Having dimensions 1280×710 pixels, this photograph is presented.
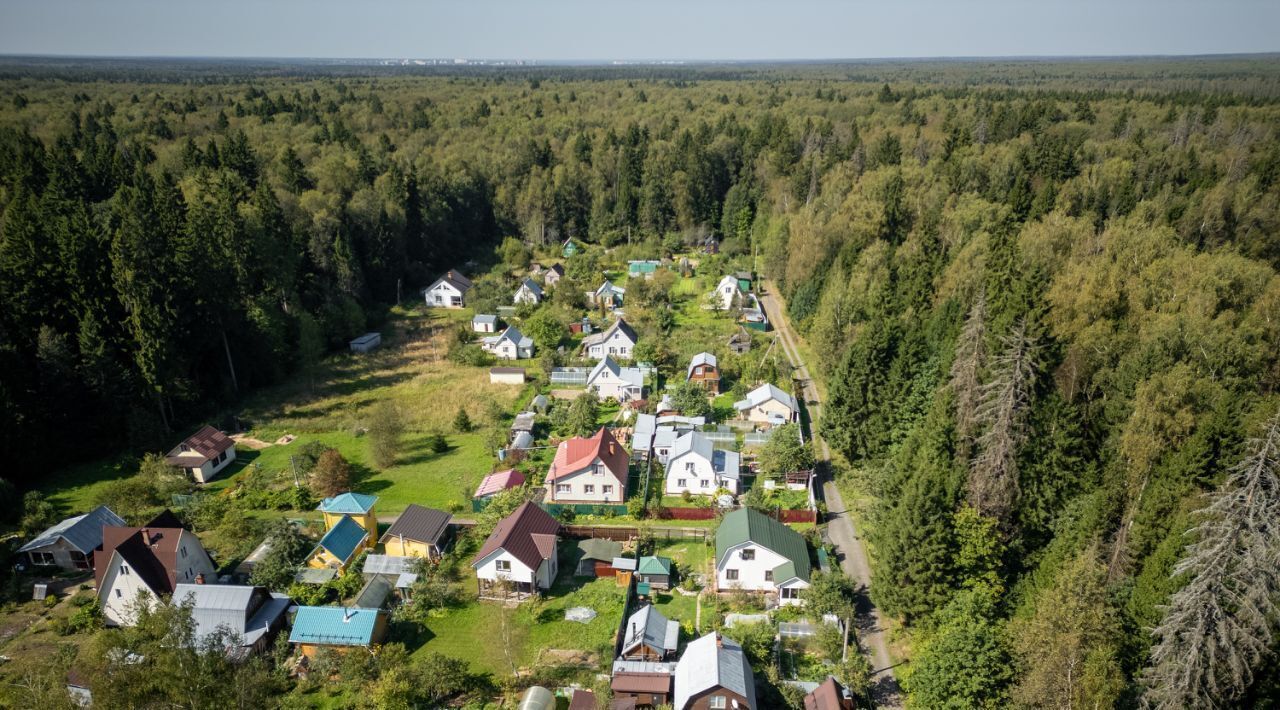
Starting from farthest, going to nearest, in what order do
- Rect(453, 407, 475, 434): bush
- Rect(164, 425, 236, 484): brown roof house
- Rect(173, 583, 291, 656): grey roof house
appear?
Rect(453, 407, 475, 434): bush
Rect(164, 425, 236, 484): brown roof house
Rect(173, 583, 291, 656): grey roof house

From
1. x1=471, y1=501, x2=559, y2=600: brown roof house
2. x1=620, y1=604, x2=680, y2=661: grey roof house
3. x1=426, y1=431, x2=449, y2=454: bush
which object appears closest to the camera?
x1=620, y1=604, x2=680, y2=661: grey roof house

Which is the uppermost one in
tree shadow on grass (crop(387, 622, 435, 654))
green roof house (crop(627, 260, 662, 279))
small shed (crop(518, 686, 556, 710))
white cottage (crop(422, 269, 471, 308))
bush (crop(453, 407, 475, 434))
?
green roof house (crop(627, 260, 662, 279))

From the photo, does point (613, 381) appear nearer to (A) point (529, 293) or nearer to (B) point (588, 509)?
(B) point (588, 509)

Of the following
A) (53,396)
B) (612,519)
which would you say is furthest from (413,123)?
(612,519)

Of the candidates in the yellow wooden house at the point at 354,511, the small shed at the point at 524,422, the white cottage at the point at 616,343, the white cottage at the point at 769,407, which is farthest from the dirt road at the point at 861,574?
the yellow wooden house at the point at 354,511

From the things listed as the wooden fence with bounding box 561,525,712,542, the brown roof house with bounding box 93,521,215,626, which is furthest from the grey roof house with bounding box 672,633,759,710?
the brown roof house with bounding box 93,521,215,626

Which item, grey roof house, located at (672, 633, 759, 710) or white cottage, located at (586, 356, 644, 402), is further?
white cottage, located at (586, 356, 644, 402)

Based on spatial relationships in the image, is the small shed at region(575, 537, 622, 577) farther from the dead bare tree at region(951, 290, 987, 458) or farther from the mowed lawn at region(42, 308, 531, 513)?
the dead bare tree at region(951, 290, 987, 458)
